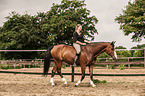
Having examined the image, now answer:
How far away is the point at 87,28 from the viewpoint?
121 ft

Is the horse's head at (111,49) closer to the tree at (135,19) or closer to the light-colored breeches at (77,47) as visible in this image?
the light-colored breeches at (77,47)

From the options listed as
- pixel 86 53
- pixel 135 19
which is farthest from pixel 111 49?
pixel 135 19

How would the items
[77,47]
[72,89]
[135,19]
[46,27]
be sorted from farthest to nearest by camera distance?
[46,27], [135,19], [77,47], [72,89]

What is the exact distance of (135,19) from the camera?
31938 mm

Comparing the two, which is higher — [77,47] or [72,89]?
[77,47]

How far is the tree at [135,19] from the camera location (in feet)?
106

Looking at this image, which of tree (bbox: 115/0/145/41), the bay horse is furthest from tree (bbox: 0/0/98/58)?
the bay horse

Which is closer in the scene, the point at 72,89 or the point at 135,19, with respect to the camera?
the point at 72,89

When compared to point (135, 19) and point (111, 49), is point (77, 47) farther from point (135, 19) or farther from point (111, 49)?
point (135, 19)

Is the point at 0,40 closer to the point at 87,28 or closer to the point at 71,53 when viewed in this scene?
the point at 87,28

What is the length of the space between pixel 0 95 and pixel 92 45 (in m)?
3.98

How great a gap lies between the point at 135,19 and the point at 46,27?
16230mm

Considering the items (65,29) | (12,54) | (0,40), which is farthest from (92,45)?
(0,40)

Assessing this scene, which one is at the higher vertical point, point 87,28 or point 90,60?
point 87,28
